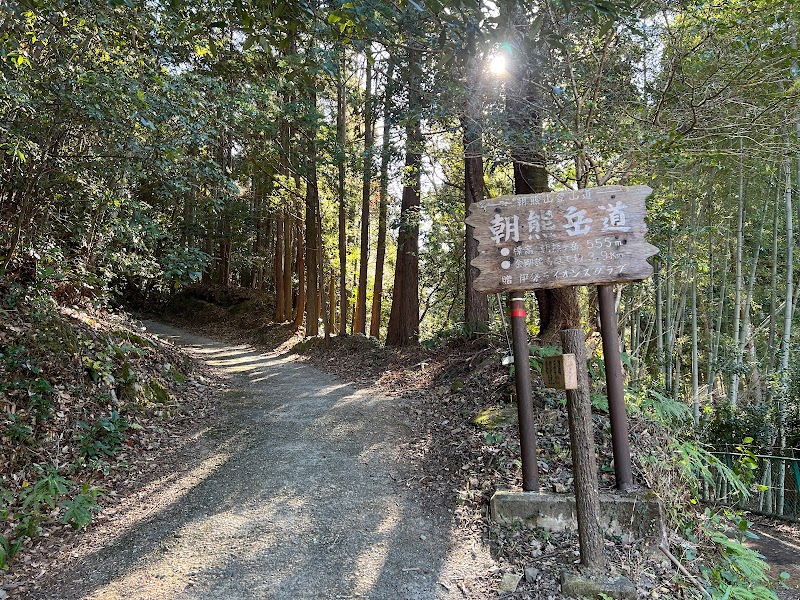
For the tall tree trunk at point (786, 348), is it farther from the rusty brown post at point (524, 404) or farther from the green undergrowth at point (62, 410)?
the green undergrowth at point (62, 410)

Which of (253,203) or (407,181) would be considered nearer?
(407,181)

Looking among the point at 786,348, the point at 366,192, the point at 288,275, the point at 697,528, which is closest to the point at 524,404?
the point at 697,528

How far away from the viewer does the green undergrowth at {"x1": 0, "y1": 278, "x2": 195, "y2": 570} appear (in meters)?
3.91

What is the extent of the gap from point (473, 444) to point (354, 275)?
1350 cm

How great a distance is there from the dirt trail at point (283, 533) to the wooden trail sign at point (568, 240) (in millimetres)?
2041

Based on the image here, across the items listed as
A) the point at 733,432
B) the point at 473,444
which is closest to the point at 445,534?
the point at 473,444

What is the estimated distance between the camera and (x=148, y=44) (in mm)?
5242

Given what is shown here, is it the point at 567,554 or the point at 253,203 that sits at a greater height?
the point at 253,203

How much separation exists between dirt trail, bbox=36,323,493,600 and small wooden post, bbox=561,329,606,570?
0.73 meters

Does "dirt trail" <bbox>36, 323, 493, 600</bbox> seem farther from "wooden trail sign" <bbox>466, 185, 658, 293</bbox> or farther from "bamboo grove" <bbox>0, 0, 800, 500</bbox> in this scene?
"bamboo grove" <bbox>0, 0, 800, 500</bbox>

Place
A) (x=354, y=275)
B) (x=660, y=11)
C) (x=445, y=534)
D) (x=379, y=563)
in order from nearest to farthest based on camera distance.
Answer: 1. (x=379, y=563)
2. (x=445, y=534)
3. (x=660, y=11)
4. (x=354, y=275)

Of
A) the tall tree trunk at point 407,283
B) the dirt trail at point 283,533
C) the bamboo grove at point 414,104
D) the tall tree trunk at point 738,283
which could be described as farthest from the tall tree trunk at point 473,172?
the tall tree trunk at point 738,283

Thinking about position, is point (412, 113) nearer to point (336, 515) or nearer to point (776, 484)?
point (336, 515)

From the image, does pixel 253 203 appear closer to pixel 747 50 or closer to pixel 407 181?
pixel 407 181
